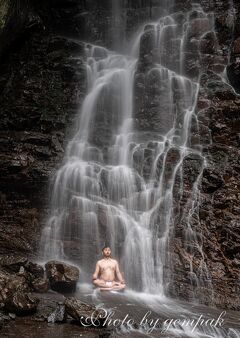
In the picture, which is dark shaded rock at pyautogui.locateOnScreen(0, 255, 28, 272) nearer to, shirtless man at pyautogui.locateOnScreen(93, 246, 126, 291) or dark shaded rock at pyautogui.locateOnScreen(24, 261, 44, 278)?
dark shaded rock at pyautogui.locateOnScreen(24, 261, 44, 278)

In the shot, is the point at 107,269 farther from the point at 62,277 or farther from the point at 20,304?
the point at 20,304

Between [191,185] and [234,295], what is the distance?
3352mm

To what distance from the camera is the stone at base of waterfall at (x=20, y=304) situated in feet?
24.8

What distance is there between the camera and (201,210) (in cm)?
1181

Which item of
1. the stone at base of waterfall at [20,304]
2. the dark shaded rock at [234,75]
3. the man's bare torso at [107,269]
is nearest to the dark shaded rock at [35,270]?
the man's bare torso at [107,269]

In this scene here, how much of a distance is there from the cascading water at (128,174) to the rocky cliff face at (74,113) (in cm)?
35

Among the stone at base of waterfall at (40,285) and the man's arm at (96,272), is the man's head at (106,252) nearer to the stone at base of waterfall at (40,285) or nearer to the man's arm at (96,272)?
the man's arm at (96,272)

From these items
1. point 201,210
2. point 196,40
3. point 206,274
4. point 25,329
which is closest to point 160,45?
point 196,40

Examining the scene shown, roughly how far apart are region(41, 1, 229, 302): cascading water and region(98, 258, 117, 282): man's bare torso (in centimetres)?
66

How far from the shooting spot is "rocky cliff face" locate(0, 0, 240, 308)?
11.3 m

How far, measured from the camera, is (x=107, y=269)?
10.1 meters

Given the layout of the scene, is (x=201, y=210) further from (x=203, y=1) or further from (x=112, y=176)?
(x=203, y=1)

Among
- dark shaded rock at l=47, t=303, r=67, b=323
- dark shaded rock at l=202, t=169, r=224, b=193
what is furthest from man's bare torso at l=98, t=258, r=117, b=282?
dark shaded rock at l=202, t=169, r=224, b=193

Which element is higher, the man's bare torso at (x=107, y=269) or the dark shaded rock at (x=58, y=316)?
the man's bare torso at (x=107, y=269)
